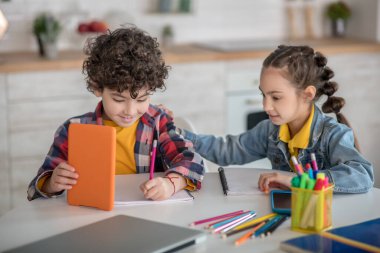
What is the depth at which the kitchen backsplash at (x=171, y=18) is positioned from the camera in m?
4.15

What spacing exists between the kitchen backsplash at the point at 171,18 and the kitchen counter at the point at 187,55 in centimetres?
16

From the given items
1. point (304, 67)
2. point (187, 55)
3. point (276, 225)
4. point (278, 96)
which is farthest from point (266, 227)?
point (187, 55)

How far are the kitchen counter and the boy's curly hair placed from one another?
1604 millimetres

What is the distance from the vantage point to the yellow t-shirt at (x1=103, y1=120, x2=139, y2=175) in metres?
2.16

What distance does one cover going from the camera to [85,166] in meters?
1.73

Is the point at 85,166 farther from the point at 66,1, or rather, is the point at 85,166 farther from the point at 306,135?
the point at 66,1

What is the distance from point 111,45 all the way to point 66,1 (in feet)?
7.52

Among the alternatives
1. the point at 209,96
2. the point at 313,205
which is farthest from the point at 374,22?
the point at 313,205

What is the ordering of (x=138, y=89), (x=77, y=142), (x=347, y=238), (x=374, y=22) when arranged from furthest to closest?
(x=374, y=22), (x=138, y=89), (x=77, y=142), (x=347, y=238)

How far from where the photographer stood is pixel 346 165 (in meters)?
1.90

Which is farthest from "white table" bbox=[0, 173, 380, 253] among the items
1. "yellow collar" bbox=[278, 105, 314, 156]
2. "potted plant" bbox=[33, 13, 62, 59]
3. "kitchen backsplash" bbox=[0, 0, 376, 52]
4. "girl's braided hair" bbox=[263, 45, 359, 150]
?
"kitchen backsplash" bbox=[0, 0, 376, 52]

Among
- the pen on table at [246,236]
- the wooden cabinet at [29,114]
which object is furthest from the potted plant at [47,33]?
the pen on table at [246,236]

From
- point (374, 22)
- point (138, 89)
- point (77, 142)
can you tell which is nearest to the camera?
point (77, 142)

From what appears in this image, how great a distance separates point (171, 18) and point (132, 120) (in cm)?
262
